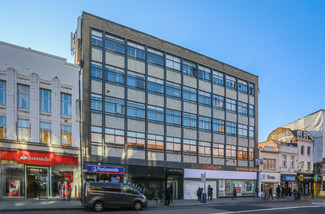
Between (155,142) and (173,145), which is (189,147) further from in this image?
(155,142)

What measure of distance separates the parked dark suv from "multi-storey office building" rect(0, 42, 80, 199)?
8583 millimetres

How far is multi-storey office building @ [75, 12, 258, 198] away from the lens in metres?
32.0

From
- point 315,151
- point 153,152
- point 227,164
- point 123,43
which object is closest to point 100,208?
point 153,152

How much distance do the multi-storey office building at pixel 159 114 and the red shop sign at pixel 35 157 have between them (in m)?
3.59

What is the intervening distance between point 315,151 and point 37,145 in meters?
47.5

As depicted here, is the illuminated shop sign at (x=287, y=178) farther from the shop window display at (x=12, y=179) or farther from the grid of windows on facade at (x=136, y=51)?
the shop window display at (x=12, y=179)

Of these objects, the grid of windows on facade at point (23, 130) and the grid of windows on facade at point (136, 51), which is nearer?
the grid of windows on facade at point (23, 130)

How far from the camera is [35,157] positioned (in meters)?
27.0

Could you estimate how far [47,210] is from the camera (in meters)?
20.9

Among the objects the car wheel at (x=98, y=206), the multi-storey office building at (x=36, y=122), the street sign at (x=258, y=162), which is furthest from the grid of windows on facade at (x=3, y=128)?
the street sign at (x=258, y=162)

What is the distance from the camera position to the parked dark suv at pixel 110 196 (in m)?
20.8

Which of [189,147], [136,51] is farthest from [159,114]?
[136,51]

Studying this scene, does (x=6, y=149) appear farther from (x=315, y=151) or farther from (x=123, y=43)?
(x=315, y=151)

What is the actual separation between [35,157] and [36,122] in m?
3.12
